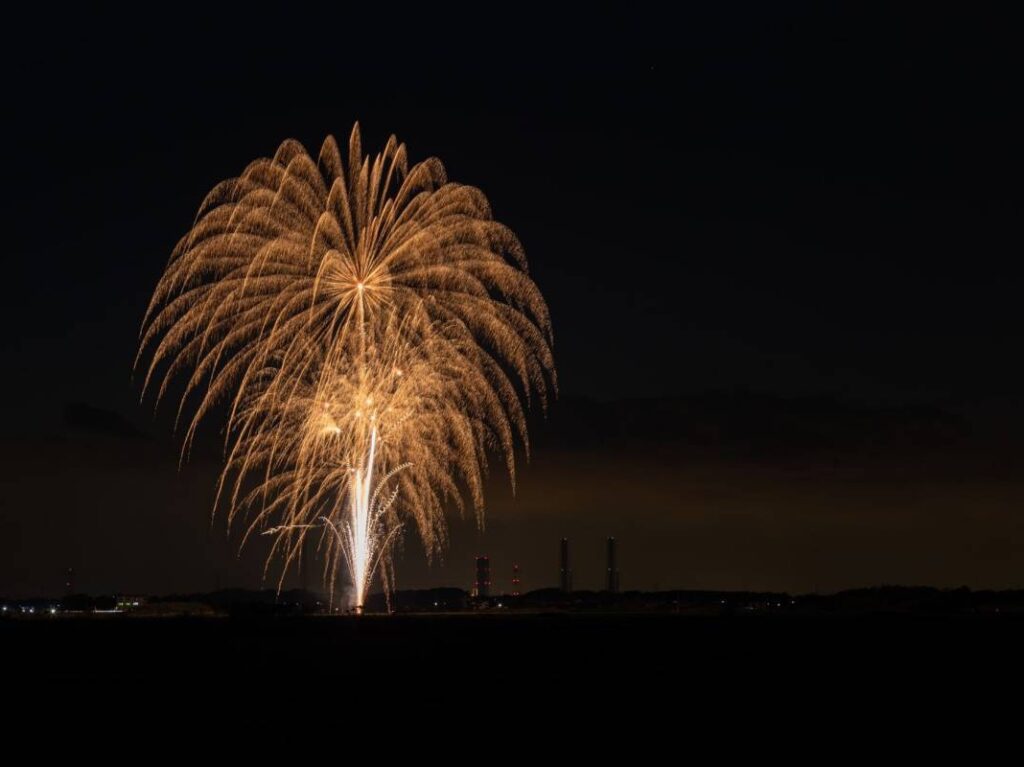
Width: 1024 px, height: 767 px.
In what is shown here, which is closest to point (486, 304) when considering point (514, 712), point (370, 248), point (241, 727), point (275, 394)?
point (370, 248)

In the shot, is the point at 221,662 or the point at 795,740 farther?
the point at 221,662

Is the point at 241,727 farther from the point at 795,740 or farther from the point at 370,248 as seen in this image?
the point at 370,248

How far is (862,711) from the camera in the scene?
42.0m

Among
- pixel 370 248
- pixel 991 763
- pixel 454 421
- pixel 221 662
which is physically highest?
pixel 370 248

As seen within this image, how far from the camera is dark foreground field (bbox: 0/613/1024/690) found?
53.1m

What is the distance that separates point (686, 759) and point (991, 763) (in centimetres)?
646

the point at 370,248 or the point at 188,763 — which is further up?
the point at 370,248

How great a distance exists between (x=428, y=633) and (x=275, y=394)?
2907cm

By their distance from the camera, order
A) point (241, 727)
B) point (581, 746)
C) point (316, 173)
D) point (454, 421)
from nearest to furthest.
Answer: point (581, 746), point (241, 727), point (316, 173), point (454, 421)

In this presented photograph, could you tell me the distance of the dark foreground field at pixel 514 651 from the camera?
53.1 m

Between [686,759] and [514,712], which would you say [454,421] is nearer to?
[514,712]

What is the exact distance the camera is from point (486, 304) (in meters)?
60.8

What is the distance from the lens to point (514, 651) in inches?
2670

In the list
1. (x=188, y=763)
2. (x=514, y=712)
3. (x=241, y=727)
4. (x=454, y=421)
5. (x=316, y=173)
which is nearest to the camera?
(x=188, y=763)
